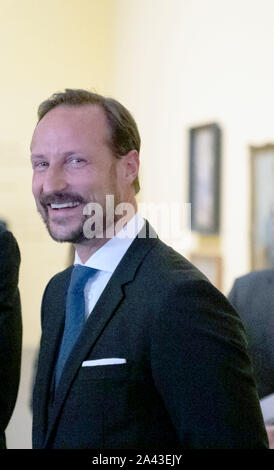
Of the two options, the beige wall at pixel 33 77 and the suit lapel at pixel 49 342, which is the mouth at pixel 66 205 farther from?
the beige wall at pixel 33 77

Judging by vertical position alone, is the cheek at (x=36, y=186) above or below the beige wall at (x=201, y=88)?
below

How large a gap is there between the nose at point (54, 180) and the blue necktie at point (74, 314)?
0.55 feet

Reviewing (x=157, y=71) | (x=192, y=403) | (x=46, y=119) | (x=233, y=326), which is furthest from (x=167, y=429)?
(x=157, y=71)

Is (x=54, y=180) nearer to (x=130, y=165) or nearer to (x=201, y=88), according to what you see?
(x=130, y=165)

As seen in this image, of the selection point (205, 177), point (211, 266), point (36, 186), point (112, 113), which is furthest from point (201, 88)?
point (36, 186)

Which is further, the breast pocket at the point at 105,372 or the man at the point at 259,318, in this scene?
the man at the point at 259,318

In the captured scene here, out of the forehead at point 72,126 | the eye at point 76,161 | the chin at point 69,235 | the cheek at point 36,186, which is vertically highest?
the forehead at point 72,126

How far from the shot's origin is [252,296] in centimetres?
181

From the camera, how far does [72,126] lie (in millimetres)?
1167

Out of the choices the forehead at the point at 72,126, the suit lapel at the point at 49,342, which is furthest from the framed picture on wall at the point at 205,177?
the forehead at the point at 72,126

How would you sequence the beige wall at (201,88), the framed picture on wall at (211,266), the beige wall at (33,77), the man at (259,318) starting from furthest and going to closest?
1. the beige wall at (33,77)
2. the framed picture on wall at (211,266)
3. the beige wall at (201,88)
4. the man at (259,318)

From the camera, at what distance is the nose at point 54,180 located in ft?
3.76

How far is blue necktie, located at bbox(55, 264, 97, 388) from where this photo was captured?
1177 mm

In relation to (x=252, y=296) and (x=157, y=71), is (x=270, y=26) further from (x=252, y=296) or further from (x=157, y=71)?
(x=252, y=296)
